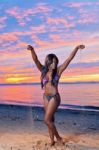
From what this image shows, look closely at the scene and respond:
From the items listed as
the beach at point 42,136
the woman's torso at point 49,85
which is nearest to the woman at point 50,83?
the woman's torso at point 49,85

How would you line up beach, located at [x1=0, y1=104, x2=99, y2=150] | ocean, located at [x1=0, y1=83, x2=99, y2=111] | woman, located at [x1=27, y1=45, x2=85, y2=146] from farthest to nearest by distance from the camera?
ocean, located at [x1=0, y1=83, x2=99, y2=111] → beach, located at [x1=0, y1=104, x2=99, y2=150] → woman, located at [x1=27, y1=45, x2=85, y2=146]

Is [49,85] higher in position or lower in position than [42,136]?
higher

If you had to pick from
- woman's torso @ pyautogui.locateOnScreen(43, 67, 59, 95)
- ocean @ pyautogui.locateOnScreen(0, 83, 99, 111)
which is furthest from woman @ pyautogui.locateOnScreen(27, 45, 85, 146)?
ocean @ pyautogui.locateOnScreen(0, 83, 99, 111)

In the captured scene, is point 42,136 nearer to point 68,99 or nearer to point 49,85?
point 49,85

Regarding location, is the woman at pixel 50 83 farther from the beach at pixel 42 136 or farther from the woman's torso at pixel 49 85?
the beach at pixel 42 136

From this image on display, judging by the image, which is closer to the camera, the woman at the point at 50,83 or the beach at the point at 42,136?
the woman at the point at 50,83

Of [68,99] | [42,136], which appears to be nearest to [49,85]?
[42,136]

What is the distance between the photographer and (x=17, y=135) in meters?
10.2

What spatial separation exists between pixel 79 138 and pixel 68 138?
235mm

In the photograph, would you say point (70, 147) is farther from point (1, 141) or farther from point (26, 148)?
point (1, 141)

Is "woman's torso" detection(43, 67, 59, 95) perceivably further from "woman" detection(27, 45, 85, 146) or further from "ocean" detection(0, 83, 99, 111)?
"ocean" detection(0, 83, 99, 111)

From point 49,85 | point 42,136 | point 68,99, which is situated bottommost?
point 68,99

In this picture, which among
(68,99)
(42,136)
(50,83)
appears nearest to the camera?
(50,83)

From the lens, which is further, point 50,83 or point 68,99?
point 68,99
